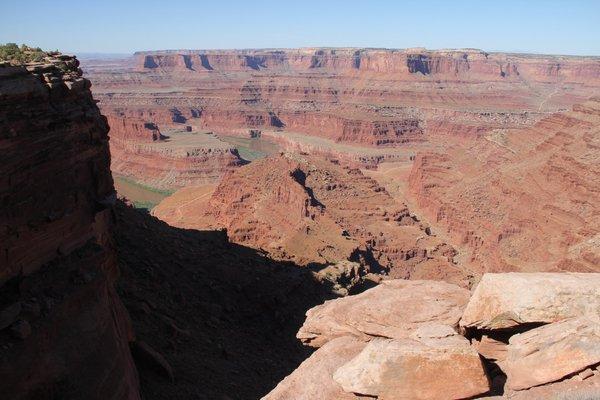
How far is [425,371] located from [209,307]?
51.3ft

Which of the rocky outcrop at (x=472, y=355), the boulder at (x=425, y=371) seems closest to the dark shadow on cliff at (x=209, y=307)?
the rocky outcrop at (x=472, y=355)

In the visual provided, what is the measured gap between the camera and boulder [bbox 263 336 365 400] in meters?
9.11

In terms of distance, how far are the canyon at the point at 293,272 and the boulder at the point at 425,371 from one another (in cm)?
3

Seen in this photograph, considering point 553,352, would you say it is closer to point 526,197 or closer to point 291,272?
point 291,272

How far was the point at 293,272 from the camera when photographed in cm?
2831

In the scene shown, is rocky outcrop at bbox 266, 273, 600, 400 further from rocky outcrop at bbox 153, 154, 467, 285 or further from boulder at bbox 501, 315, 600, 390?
rocky outcrop at bbox 153, 154, 467, 285

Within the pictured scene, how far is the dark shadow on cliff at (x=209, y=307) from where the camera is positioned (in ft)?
56.0

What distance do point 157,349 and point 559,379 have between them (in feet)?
42.2

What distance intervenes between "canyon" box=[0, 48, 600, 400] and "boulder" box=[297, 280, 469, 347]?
0.18ft

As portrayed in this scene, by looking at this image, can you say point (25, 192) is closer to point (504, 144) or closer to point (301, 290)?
point (301, 290)

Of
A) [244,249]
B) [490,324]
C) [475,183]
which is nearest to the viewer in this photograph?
[490,324]

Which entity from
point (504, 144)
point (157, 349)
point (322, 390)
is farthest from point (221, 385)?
point (504, 144)

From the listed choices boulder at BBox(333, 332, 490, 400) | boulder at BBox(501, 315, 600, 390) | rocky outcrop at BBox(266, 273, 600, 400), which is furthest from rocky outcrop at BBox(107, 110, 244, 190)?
boulder at BBox(501, 315, 600, 390)

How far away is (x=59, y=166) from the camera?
40.0 ft
